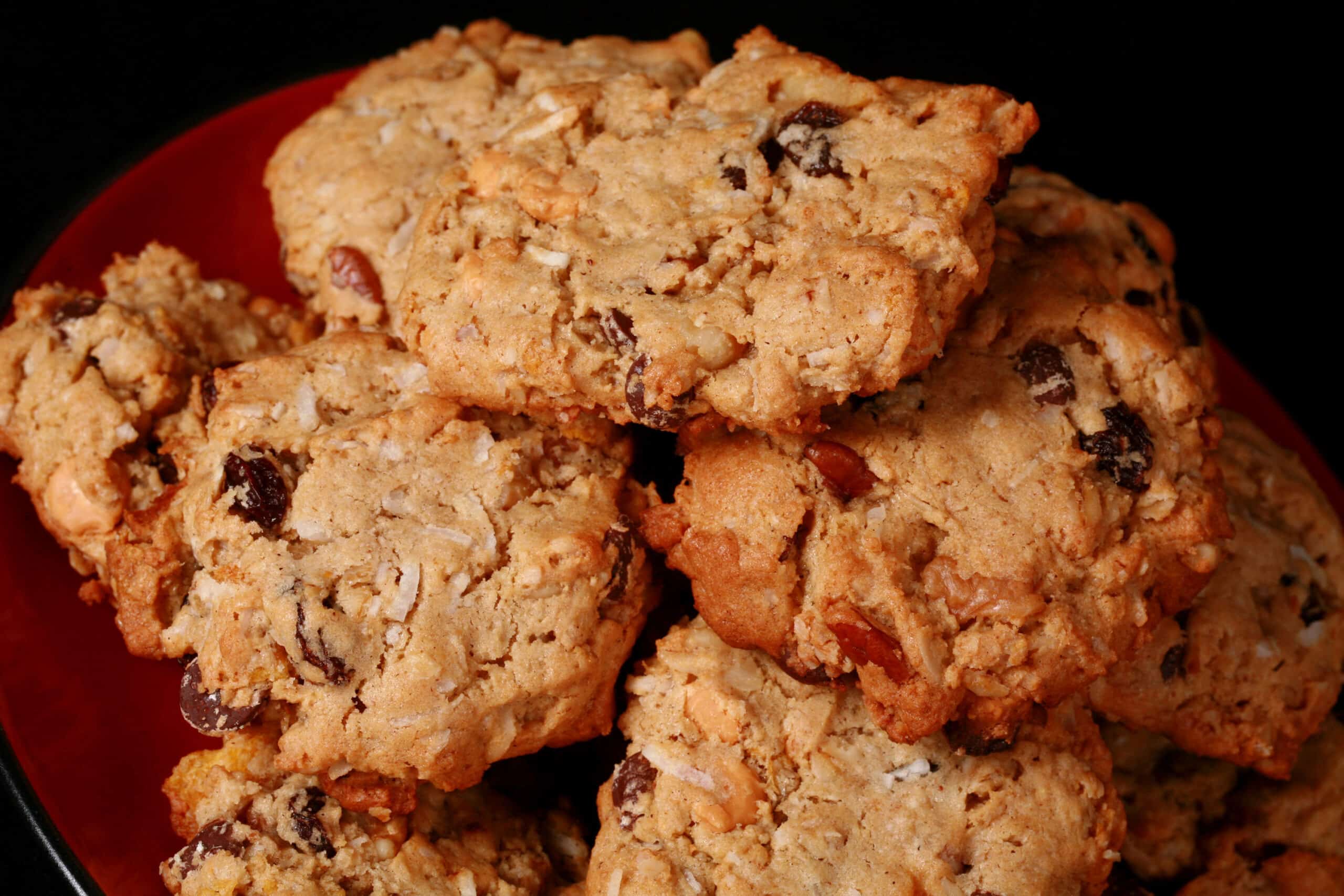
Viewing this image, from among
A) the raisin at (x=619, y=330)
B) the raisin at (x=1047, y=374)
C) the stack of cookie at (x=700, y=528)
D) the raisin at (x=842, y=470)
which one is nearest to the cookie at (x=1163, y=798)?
the stack of cookie at (x=700, y=528)

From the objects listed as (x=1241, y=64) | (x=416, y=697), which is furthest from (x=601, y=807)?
(x=1241, y=64)

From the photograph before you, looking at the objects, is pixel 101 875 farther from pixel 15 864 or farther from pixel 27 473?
pixel 15 864

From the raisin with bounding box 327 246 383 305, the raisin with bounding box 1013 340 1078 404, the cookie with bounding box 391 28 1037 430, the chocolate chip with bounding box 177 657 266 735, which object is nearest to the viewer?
the cookie with bounding box 391 28 1037 430

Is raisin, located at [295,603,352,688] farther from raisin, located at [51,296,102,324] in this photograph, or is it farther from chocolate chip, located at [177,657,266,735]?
raisin, located at [51,296,102,324]

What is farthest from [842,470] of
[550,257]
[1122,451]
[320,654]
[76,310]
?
[76,310]

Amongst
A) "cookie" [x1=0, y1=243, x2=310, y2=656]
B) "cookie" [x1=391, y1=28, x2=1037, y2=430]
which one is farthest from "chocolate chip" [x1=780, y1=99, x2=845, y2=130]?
"cookie" [x1=0, y1=243, x2=310, y2=656]

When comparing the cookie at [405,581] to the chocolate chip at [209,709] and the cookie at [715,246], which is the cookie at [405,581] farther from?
the cookie at [715,246]

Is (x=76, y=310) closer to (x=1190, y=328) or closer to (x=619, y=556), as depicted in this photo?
(x=619, y=556)
